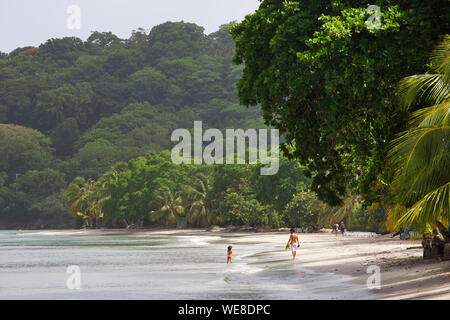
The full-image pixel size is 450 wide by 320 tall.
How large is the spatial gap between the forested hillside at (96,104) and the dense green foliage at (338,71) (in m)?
98.1

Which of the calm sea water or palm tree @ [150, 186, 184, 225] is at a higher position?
the calm sea water

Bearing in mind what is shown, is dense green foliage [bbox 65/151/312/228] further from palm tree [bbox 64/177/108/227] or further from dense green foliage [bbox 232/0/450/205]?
dense green foliage [bbox 232/0/450/205]

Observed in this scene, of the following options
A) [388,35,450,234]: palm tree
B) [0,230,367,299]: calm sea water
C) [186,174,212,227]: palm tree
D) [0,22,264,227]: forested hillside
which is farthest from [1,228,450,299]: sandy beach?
[0,22,264,227]: forested hillside

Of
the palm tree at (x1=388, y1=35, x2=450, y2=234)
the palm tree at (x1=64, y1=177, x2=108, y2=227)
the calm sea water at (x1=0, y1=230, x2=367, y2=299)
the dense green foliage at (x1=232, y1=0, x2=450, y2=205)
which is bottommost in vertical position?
the palm tree at (x1=64, y1=177, x2=108, y2=227)

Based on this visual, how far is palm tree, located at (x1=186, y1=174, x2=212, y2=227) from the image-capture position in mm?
77188

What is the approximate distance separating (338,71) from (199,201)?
6369 cm

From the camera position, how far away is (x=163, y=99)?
160 metres

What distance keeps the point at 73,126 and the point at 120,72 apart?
99.1 feet

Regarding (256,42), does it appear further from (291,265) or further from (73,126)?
(73,126)

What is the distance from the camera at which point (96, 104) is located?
157m

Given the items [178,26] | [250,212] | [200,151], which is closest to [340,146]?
[250,212]

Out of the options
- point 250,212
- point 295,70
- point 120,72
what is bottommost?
point 250,212

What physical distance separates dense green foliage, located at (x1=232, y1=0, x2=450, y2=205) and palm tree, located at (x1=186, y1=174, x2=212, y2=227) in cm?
5873

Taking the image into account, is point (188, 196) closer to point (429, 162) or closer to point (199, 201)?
point (199, 201)
